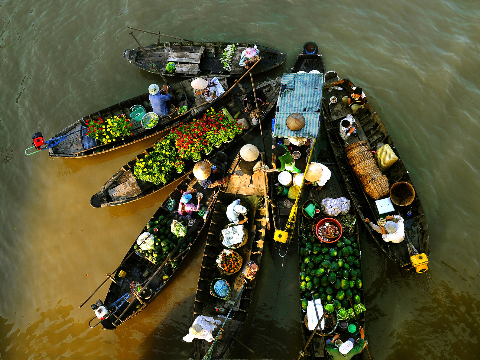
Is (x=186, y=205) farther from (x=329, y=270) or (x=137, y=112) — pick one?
(x=329, y=270)

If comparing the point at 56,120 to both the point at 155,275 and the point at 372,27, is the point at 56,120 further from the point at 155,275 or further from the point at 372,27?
the point at 372,27

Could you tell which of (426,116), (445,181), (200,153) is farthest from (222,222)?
(426,116)

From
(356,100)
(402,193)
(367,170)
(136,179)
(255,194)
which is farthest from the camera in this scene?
(136,179)

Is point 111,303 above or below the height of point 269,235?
below

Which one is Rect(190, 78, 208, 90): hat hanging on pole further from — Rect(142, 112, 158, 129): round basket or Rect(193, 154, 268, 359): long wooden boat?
Rect(193, 154, 268, 359): long wooden boat

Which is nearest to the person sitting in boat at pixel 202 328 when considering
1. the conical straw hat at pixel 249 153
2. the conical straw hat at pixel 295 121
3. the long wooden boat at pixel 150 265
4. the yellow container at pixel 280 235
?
the long wooden boat at pixel 150 265

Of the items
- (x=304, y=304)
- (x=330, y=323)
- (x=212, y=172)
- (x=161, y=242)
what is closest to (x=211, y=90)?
(x=212, y=172)
